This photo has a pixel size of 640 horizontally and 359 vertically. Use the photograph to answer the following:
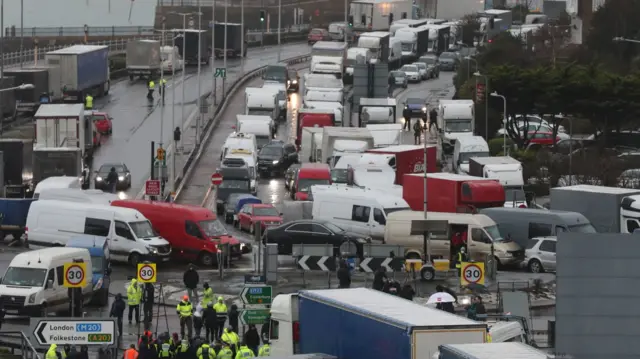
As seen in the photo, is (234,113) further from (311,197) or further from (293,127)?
(311,197)

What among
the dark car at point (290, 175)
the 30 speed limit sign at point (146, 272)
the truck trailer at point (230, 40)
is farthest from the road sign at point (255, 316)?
the truck trailer at point (230, 40)

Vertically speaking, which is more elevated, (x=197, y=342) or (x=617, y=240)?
(x=617, y=240)

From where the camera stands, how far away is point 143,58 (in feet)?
295

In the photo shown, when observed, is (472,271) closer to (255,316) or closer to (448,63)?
(255,316)

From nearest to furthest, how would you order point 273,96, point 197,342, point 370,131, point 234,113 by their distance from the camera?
point 197,342 → point 370,131 → point 273,96 → point 234,113

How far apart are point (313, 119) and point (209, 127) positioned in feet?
23.7

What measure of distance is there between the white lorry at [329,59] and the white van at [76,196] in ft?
138

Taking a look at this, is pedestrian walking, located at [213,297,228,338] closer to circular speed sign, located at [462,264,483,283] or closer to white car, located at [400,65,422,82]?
circular speed sign, located at [462,264,483,283]

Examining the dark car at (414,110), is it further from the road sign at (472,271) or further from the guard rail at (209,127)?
the road sign at (472,271)

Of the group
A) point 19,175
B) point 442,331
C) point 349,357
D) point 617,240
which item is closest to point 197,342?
point 349,357

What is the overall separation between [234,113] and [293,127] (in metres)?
5.15

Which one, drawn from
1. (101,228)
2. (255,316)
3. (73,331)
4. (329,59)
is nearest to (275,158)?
(101,228)

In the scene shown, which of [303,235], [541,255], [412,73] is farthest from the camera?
[412,73]

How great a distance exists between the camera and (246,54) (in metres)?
110
